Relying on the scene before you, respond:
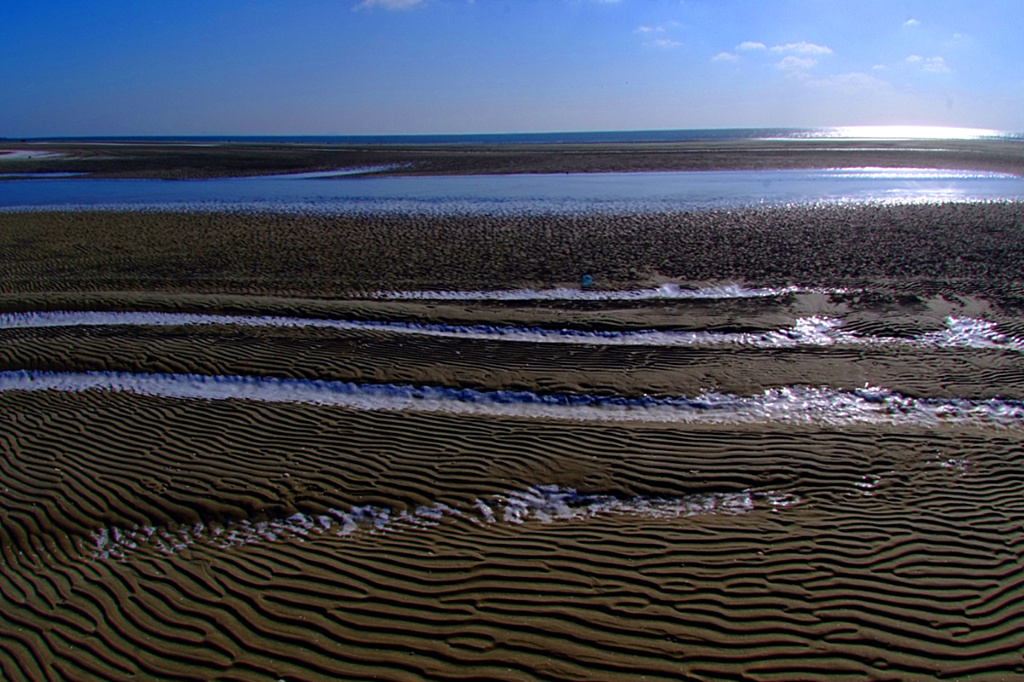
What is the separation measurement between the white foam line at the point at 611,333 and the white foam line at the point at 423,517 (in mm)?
5788

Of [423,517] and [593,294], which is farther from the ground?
[593,294]

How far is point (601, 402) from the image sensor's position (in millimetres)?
10555

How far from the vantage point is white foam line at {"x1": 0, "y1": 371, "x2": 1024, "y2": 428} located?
9.78m

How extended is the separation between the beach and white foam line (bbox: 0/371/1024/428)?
0.06 metres

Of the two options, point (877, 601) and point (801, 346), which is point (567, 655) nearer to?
point (877, 601)

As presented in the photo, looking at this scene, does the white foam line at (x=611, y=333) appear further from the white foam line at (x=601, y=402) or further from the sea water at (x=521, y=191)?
the sea water at (x=521, y=191)

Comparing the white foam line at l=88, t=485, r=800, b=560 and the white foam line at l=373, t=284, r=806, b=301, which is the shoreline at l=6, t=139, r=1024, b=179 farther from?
the white foam line at l=88, t=485, r=800, b=560

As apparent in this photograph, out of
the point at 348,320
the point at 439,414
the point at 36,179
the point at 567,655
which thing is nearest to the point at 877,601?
the point at 567,655

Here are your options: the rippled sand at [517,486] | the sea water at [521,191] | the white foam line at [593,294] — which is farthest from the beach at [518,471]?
the sea water at [521,191]

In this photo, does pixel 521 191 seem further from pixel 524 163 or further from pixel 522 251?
pixel 524 163

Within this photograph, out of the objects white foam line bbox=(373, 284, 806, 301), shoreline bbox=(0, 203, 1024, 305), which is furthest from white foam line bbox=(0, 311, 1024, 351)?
shoreline bbox=(0, 203, 1024, 305)

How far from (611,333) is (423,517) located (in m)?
7.51

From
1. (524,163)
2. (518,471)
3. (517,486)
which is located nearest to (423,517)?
(517,486)

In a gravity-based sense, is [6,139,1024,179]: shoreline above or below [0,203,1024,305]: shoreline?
above
